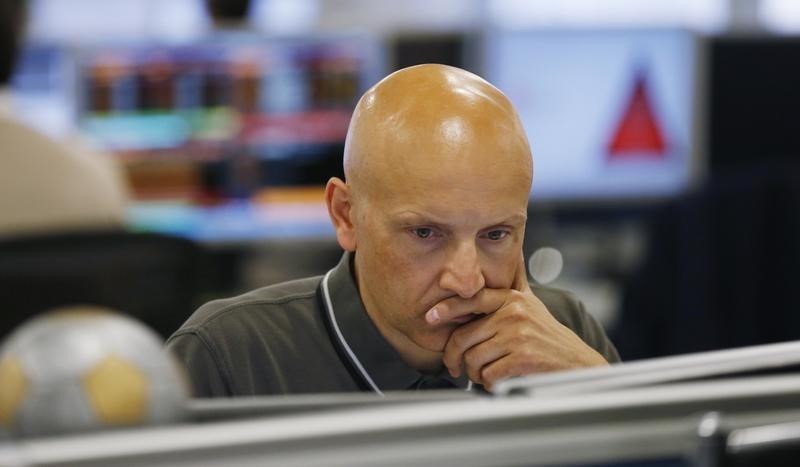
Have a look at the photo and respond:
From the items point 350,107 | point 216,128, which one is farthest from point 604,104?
point 216,128

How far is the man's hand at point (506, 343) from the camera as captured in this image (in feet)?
2.66

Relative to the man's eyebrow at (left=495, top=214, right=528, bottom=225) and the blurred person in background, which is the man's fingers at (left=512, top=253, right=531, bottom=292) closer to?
the man's eyebrow at (left=495, top=214, right=528, bottom=225)

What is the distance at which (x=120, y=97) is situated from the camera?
3.41m

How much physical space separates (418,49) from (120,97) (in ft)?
2.68

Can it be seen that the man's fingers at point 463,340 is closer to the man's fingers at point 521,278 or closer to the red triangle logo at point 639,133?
the man's fingers at point 521,278

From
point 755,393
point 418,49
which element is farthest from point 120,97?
point 755,393

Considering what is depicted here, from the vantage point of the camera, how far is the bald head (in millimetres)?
749

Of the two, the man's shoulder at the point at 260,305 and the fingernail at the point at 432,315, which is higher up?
the fingernail at the point at 432,315

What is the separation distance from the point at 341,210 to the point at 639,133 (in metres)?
2.68

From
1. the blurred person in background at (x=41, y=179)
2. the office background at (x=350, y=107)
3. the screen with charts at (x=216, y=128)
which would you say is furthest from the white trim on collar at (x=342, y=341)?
the screen with charts at (x=216, y=128)

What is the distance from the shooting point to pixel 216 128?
11.2ft

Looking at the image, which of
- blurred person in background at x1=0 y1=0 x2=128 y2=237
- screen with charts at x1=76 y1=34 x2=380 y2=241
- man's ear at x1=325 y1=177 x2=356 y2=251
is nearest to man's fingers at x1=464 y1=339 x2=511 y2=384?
man's ear at x1=325 y1=177 x2=356 y2=251

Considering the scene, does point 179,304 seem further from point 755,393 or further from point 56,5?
point 56,5

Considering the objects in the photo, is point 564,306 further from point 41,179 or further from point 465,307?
point 41,179
